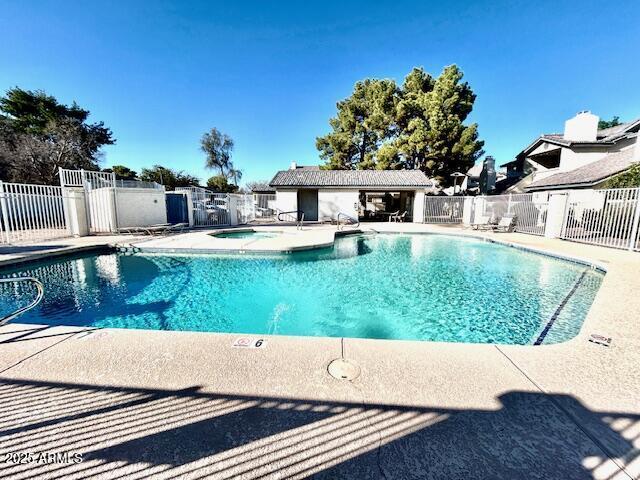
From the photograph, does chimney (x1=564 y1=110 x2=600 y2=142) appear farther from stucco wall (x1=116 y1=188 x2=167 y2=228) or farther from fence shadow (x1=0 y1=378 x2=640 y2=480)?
stucco wall (x1=116 y1=188 x2=167 y2=228)

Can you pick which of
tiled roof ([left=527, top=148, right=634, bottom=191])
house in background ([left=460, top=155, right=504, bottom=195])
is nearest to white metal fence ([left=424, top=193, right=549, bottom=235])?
tiled roof ([left=527, top=148, right=634, bottom=191])

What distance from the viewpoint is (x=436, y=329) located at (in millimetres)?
4414

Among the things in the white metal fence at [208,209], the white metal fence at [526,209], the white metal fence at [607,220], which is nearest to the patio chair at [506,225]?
the white metal fence at [526,209]

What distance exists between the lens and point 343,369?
2.29m

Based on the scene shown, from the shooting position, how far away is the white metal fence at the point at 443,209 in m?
19.1

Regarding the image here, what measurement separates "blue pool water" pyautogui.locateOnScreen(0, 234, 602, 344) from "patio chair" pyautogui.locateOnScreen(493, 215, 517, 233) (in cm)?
580

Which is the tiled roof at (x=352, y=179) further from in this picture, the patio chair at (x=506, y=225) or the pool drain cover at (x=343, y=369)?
the pool drain cover at (x=343, y=369)

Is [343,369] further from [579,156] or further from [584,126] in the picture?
[584,126]

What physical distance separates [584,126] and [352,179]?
51.8ft

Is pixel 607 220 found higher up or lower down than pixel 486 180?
lower down

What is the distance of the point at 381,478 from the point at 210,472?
92cm

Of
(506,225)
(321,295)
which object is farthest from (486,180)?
(321,295)

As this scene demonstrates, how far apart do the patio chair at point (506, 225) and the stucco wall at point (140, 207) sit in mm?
18424

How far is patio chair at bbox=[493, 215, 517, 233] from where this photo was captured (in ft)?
44.9
